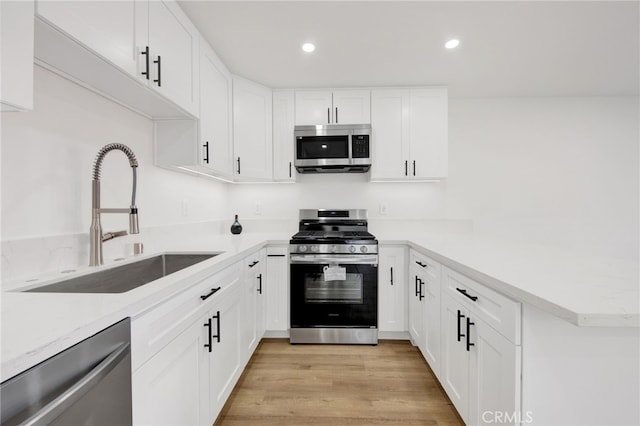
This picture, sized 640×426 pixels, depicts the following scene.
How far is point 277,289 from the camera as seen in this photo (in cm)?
241

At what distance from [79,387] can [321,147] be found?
2336 mm

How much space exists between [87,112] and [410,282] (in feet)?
7.80

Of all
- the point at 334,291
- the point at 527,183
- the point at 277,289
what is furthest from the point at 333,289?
the point at 527,183

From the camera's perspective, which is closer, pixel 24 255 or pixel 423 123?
pixel 24 255

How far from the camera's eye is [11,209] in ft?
3.32

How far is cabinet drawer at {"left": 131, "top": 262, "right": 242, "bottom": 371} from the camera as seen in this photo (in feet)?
2.70

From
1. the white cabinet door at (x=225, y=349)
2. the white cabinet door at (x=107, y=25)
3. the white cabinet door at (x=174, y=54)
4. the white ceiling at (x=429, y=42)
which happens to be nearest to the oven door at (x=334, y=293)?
the white cabinet door at (x=225, y=349)

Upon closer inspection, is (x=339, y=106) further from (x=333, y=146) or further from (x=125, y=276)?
(x=125, y=276)

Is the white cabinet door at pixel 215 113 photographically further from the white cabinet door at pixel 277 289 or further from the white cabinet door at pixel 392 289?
the white cabinet door at pixel 392 289

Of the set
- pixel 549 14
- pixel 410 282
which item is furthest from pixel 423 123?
pixel 410 282

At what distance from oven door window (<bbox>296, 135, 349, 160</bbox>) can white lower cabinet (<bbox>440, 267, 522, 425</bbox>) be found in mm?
1451

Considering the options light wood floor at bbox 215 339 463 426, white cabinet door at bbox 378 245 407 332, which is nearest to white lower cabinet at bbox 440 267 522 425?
light wood floor at bbox 215 339 463 426

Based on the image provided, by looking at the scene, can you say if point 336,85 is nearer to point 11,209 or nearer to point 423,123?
point 423,123

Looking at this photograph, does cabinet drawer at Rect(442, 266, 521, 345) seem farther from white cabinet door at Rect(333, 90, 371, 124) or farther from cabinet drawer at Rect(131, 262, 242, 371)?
white cabinet door at Rect(333, 90, 371, 124)
